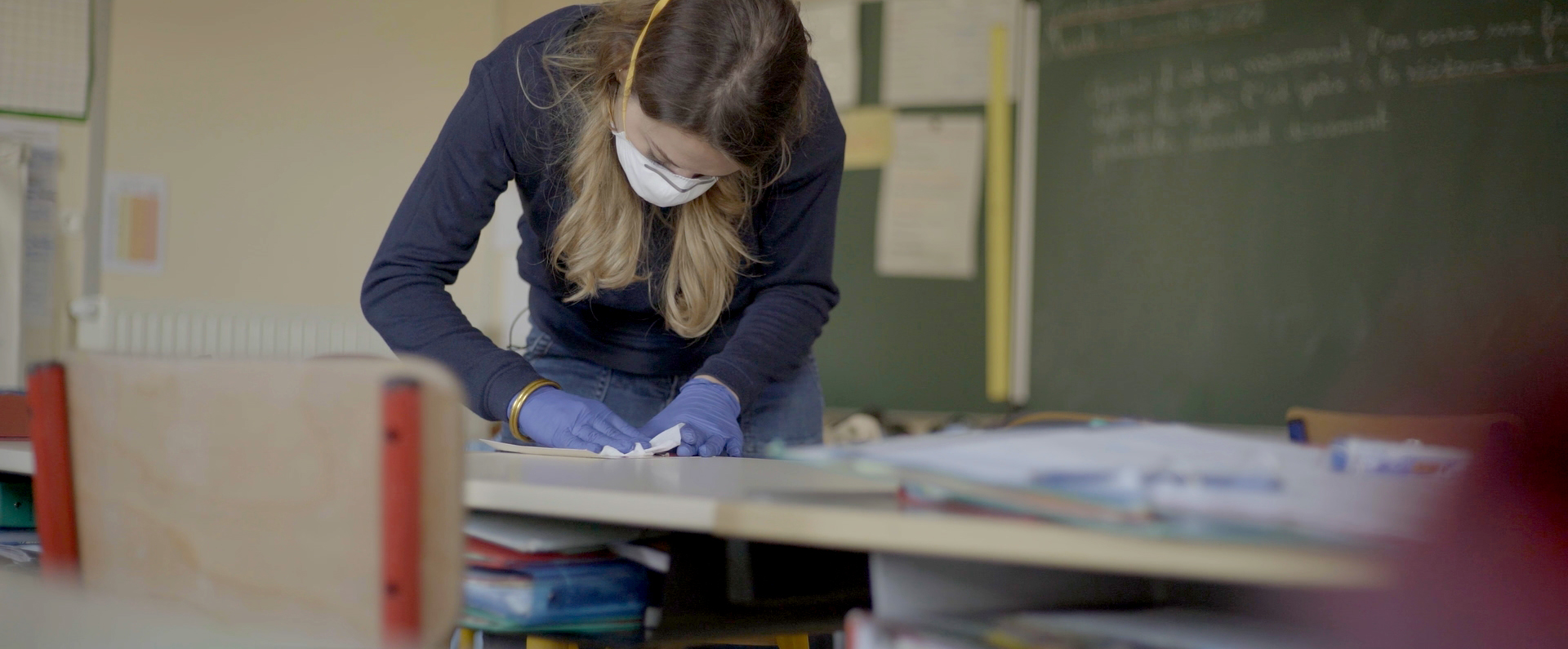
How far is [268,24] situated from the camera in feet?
10.3

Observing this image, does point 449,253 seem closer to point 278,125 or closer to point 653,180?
point 653,180

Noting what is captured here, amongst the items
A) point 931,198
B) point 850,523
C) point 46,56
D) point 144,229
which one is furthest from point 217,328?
point 850,523

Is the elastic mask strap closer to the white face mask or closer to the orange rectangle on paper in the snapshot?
the white face mask

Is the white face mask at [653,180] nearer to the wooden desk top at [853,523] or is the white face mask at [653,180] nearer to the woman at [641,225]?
the woman at [641,225]

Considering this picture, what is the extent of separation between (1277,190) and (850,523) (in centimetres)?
213

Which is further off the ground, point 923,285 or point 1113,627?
point 923,285

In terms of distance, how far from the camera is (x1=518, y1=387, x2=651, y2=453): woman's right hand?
125 cm

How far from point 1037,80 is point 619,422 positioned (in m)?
1.78

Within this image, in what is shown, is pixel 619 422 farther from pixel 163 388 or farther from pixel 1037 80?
pixel 1037 80

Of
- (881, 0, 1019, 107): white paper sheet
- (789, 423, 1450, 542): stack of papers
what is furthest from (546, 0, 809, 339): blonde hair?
(881, 0, 1019, 107): white paper sheet

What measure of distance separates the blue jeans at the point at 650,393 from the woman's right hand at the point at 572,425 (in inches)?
9.7

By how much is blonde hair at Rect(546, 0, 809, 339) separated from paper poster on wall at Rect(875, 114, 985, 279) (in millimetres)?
1381

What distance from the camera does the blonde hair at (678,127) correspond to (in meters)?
1.20

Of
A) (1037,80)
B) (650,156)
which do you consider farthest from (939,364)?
(650,156)
